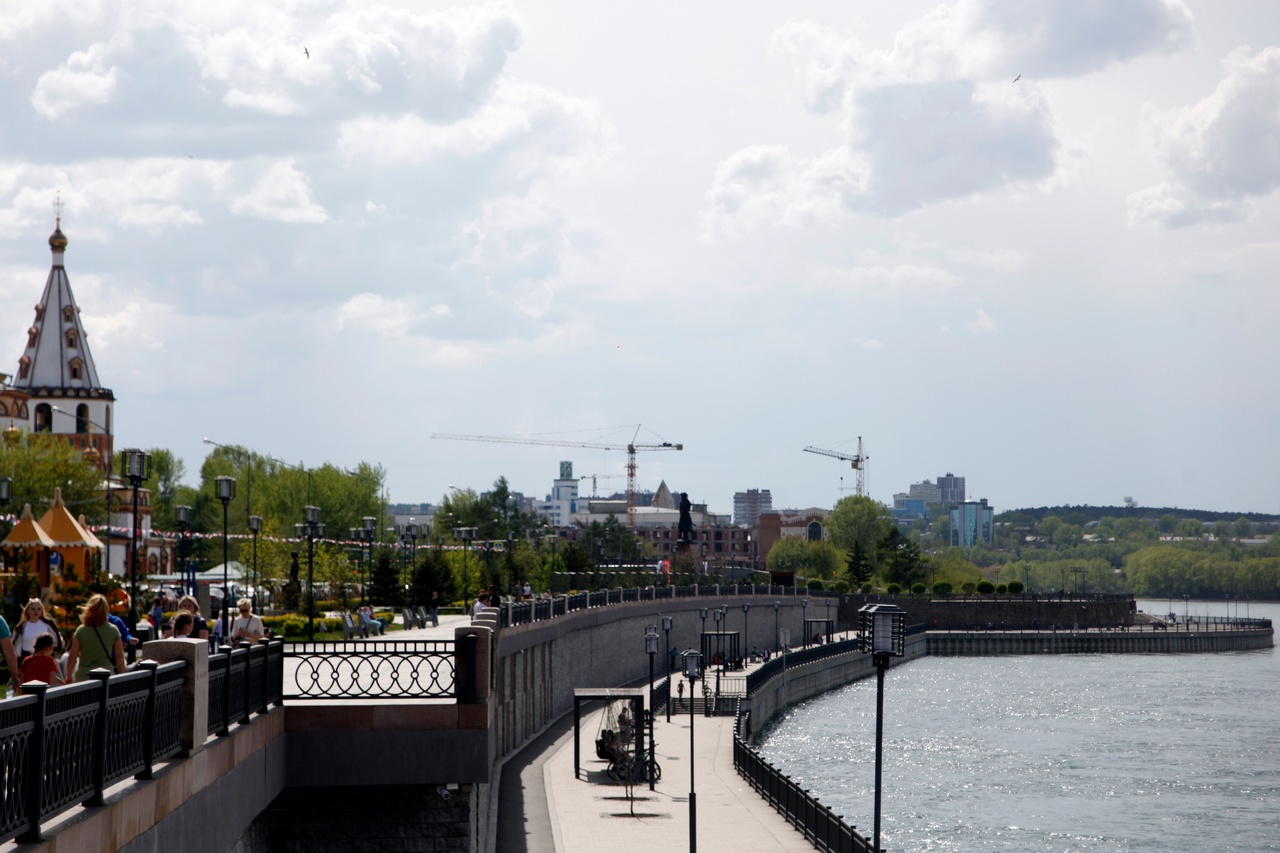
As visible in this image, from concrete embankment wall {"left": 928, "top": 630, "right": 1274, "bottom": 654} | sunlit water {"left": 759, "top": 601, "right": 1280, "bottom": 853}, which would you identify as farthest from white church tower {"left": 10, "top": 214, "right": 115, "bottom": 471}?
concrete embankment wall {"left": 928, "top": 630, "right": 1274, "bottom": 654}

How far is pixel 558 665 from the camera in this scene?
53656 mm

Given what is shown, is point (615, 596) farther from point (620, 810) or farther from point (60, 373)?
point (60, 373)

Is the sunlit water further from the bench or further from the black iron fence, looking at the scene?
the bench

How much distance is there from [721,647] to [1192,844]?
45.1m

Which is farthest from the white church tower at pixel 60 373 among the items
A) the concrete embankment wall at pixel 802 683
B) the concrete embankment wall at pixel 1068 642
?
the concrete embankment wall at pixel 1068 642

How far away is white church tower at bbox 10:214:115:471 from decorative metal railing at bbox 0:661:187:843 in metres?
94.4

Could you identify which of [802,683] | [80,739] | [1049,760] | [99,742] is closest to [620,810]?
[99,742]

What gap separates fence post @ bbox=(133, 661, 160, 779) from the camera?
1071 cm

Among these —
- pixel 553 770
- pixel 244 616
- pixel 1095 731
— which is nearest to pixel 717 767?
pixel 553 770

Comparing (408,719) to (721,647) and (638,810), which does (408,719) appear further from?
(721,647)

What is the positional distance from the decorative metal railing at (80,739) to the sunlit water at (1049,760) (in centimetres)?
3286

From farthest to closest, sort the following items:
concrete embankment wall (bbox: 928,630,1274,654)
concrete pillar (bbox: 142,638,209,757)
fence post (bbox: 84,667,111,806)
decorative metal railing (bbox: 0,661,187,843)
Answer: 1. concrete embankment wall (bbox: 928,630,1274,654)
2. concrete pillar (bbox: 142,638,209,757)
3. fence post (bbox: 84,667,111,806)
4. decorative metal railing (bbox: 0,661,187,843)

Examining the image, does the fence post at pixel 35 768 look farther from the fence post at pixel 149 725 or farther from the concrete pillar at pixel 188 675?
the concrete pillar at pixel 188 675

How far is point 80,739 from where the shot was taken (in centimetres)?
914
